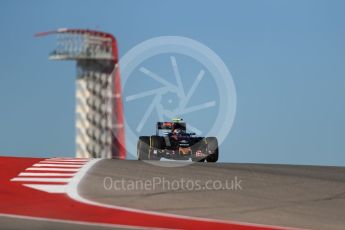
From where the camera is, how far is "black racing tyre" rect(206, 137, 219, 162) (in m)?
17.8

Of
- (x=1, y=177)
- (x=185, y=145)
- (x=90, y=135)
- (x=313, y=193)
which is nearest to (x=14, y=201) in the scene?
(x=1, y=177)

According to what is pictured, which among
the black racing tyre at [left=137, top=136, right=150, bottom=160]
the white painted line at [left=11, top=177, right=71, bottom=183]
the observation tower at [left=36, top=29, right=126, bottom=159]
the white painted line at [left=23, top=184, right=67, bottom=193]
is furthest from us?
the observation tower at [left=36, top=29, right=126, bottom=159]

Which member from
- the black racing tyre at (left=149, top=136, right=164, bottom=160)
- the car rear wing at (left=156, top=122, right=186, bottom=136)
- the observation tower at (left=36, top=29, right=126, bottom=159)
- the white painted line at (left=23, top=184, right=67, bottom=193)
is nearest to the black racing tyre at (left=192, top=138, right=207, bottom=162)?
the black racing tyre at (left=149, top=136, right=164, bottom=160)

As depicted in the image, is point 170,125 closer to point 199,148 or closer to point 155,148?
point 199,148

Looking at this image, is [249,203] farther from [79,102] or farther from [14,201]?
[79,102]

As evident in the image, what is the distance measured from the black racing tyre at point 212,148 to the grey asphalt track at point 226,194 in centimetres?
546

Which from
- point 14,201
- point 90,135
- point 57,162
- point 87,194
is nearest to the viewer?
point 14,201

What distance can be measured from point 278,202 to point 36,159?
653 cm

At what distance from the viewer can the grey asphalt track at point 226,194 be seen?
8125mm

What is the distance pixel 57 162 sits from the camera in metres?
13.2

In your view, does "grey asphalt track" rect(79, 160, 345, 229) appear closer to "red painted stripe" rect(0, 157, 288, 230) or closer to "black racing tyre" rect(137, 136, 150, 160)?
"red painted stripe" rect(0, 157, 288, 230)

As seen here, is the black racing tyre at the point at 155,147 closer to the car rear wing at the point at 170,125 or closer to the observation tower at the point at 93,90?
the car rear wing at the point at 170,125

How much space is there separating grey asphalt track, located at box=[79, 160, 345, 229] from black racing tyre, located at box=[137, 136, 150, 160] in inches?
205

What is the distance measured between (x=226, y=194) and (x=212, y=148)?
8417 millimetres
